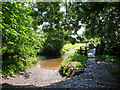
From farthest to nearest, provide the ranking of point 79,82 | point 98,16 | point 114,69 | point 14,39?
point 14,39, point 79,82, point 98,16, point 114,69

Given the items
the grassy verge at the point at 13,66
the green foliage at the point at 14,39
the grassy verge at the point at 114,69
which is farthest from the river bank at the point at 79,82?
the green foliage at the point at 14,39

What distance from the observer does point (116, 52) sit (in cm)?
1123

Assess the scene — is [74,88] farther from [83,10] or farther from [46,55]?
[46,55]

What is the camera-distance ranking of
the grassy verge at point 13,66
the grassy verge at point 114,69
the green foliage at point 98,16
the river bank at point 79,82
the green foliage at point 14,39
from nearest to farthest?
the grassy verge at point 114,69, the green foliage at point 98,16, the river bank at point 79,82, the green foliage at point 14,39, the grassy verge at point 13,66

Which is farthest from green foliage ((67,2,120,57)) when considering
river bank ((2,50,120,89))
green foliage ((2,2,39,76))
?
green foliage ((2,2,39,76))

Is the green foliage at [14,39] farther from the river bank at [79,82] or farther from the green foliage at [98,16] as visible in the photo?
the green foliage at [98,16]

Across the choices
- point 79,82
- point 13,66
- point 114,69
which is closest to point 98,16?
point 114,69

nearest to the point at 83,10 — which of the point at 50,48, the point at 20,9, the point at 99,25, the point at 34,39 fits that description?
the point at 99,25

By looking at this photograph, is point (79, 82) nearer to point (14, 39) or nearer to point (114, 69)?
point (114, 69)

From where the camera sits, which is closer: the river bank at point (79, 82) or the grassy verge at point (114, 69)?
the grassy verge at point (114, 69)

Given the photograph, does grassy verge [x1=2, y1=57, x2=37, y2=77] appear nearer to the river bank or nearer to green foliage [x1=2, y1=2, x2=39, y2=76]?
green foliage [x1=2, y1=2, x2=39, y2=76]

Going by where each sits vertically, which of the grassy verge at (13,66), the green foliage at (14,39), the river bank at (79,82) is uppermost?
the green foliage at (14,39)

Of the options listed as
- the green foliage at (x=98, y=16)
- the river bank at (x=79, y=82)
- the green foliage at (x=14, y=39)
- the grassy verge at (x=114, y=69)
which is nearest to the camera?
the grassy verge at (x=114, y=69)

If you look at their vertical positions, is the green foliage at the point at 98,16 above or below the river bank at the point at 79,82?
above
